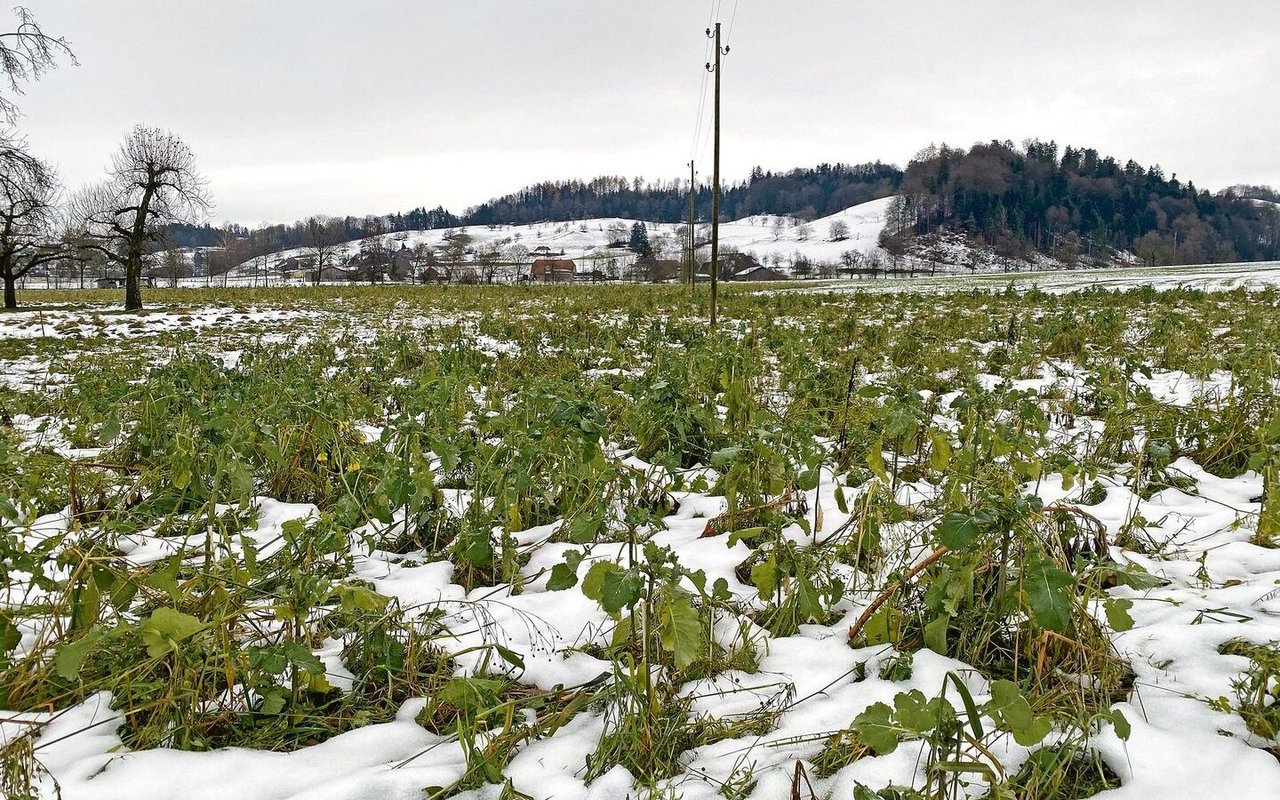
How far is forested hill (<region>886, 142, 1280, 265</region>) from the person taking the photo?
145125 mm

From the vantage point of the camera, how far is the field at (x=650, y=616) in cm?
182

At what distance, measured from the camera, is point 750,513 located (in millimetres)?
3678

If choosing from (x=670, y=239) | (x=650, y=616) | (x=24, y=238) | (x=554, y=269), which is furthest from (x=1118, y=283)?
(x=670, y=239)

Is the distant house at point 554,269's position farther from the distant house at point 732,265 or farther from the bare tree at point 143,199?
the bare tree at point 143,199

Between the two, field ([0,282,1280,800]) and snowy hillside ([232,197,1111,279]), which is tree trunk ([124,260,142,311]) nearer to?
field ([0,282,1280,800])

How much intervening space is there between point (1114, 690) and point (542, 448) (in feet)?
9.80

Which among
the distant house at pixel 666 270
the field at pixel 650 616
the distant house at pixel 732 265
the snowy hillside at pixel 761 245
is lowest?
the field at pixel 650 616

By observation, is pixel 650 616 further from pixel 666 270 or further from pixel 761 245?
pixel 761 245

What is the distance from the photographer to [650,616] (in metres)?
2.20

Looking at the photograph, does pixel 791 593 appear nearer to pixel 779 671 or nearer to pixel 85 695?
pixel 779 671

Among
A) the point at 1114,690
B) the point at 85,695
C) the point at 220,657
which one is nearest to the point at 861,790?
the point at 1114,690

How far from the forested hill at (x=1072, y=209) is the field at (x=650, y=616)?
523 feet

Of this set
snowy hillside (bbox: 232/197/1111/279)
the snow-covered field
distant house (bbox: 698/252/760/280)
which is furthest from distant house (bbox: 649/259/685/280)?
the snow-covered field

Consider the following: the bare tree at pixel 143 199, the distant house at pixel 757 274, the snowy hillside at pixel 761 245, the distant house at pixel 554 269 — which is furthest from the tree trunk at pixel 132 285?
the distant house at pixel 757 274
